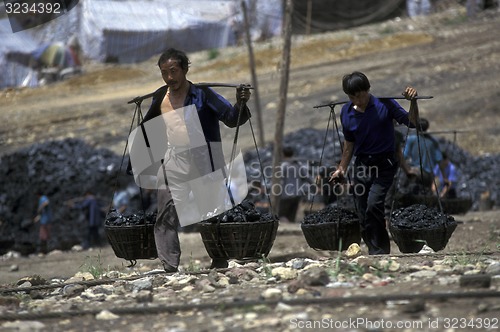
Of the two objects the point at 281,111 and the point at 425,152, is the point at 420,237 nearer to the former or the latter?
the point at 425,152

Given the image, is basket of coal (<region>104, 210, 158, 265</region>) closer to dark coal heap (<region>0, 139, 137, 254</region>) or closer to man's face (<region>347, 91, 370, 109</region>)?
man's face (<region>347, 91, 370, 109</region>)

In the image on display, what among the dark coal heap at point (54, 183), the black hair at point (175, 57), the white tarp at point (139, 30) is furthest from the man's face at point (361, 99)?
the white tarp at point (139, 30)

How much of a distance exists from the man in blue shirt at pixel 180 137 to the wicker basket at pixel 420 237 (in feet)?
5.16

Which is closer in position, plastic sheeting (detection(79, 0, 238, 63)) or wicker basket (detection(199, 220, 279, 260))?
wicker basket (detection(199, 220, 279, 260))

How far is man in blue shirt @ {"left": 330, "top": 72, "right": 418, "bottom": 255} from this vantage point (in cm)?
771

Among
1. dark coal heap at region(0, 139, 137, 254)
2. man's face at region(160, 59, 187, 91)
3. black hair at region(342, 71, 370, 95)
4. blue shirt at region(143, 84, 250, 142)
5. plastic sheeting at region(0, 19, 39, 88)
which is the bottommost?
dark coal heap at region(0, 139, 137, 254)

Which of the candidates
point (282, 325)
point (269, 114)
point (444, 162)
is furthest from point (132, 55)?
point (282, 325)

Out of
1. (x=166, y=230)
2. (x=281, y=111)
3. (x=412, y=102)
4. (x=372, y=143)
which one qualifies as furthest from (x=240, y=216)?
(x=281, y=111)

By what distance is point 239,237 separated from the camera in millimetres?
6945

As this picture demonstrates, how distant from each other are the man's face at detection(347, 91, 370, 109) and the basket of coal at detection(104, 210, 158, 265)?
75.0 inches

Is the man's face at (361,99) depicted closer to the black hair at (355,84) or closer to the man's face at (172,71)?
the black hair at (355,84)

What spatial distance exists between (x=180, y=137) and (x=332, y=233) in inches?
62.9

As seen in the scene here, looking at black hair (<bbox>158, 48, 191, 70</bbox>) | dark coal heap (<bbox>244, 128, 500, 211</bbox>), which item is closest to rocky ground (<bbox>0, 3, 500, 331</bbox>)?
black hair (<bbox>158, 48, 191, 70</bbox>)

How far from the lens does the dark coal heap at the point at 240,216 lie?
7.04 m
